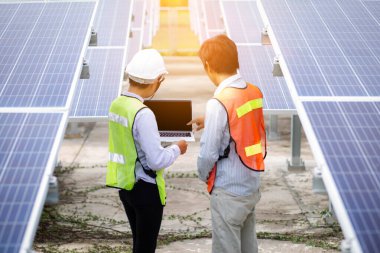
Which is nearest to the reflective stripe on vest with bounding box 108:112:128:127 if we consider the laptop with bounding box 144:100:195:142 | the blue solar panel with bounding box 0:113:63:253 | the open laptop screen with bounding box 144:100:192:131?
the blue solar panel with bounding box 0:113:63:253

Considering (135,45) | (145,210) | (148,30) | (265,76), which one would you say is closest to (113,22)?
(265,76)

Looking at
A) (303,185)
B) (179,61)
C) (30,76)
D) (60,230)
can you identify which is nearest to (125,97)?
(30,76)

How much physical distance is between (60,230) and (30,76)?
3153mm

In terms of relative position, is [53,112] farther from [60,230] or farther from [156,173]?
[60,230]

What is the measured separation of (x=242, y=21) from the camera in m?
12.6

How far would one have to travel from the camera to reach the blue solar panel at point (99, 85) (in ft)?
31.4

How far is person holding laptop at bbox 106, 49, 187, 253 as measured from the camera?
461cm

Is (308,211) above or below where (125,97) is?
below

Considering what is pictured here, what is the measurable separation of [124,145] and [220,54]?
914 millimetres

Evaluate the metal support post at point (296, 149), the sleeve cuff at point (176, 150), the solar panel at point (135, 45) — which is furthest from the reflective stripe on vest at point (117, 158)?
the solar panel at point (135, 45)

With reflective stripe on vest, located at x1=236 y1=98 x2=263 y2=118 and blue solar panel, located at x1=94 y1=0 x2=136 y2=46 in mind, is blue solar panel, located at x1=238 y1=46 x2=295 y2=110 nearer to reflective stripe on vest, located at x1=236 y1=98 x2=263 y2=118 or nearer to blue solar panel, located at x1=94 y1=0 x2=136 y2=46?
blue solar panel, located at x1=94 y1=0 x2=136 y2=46

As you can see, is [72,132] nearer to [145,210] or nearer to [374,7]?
[374,7]

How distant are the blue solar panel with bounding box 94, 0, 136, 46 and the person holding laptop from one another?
7.07 m

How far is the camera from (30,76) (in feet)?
18.1
